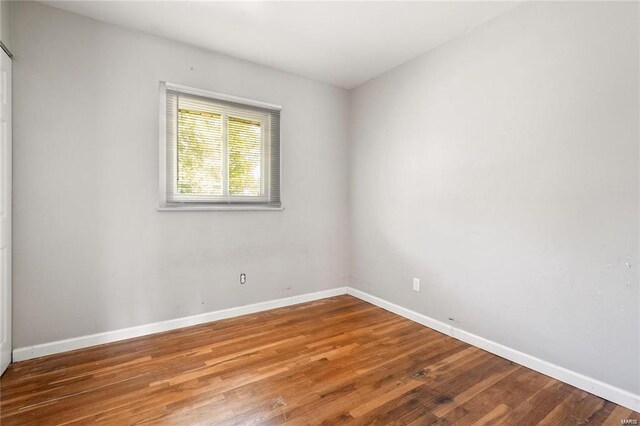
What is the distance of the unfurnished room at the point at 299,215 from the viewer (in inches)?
69.9

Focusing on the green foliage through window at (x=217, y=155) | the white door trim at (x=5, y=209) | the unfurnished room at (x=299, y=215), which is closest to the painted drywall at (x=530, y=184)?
the unfurnished room at (x=299, y=215)

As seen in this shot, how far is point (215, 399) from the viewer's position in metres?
1.75

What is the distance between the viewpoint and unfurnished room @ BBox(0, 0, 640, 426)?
69.9 inches

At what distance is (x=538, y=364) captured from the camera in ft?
6.84

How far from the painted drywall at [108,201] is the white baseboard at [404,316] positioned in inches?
2.5

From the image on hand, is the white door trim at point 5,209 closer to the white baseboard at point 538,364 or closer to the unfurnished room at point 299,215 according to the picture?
the unfurnished room at point 299,215

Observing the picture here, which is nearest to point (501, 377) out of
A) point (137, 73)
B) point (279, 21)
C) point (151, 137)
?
point (279, 21)

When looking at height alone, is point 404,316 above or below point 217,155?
below

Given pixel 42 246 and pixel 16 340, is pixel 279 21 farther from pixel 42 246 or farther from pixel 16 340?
pixel 16 340

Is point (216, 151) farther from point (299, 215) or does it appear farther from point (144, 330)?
point (144, 330)

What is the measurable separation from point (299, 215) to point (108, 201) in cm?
182

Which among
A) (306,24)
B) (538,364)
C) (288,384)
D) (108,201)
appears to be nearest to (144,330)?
(108,201)

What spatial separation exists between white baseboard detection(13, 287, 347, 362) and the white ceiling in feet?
8.31

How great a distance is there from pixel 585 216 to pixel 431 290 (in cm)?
133
